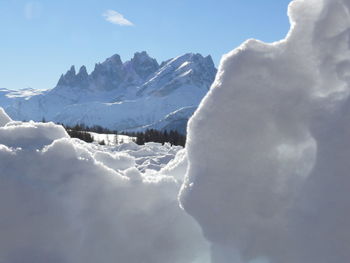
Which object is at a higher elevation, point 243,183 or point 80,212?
point 243,183

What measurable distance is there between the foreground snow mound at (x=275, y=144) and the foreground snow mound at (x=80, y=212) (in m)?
0.69

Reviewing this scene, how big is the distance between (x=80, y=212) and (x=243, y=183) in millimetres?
1787

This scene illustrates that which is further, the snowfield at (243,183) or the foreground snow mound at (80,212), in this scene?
the foreground snow mound at (80,212)

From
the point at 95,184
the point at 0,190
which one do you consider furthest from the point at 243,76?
the point at 0,190

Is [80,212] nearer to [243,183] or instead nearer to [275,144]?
[243,183]

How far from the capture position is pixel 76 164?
489 cm

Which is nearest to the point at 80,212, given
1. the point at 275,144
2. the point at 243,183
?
the point at 243,183

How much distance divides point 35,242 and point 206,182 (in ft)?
6.25

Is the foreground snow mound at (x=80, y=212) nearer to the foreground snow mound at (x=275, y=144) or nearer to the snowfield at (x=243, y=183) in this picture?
the snowfield at (x=243, y=183)

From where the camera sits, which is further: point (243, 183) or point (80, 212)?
point (80, 212)

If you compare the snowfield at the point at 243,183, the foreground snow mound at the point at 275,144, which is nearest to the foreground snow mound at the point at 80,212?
the snowfield at the point at 243,183

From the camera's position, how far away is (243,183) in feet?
13.7

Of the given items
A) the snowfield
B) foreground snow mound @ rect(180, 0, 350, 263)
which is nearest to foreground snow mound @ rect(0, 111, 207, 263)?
the snowfield

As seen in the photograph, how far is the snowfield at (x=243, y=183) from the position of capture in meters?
3.95
